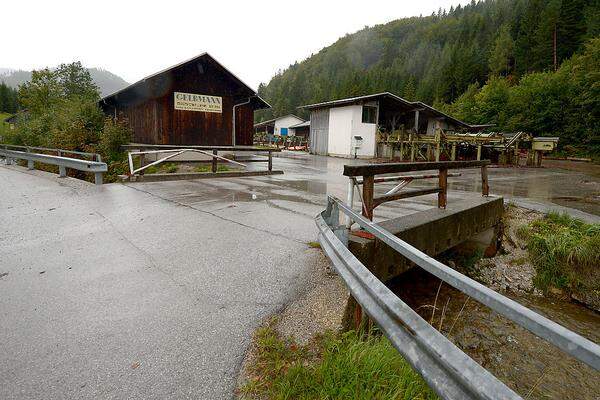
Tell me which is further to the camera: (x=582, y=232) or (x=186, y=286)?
(x=582, y=232)

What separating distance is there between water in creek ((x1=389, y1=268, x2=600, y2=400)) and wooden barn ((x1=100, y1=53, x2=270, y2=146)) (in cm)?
1479

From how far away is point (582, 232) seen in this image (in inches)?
221

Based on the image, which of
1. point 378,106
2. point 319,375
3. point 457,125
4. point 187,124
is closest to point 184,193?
point 319,375

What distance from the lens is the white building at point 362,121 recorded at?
1034 inches

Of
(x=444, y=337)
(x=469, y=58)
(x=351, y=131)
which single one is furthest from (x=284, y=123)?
(x=444, y=337)

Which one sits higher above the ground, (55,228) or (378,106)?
(378,106)

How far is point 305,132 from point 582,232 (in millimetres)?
49963

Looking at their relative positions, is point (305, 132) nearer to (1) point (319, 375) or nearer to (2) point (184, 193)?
(2) point (184, 193)

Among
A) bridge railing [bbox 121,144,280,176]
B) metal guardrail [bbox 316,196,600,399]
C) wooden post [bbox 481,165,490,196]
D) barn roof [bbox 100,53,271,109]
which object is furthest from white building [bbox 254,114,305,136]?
metal guardrail [bbox 316,196,600,399]

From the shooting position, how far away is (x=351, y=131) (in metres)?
26.5

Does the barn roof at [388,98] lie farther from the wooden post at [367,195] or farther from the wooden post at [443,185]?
the wooden post at [367,195]

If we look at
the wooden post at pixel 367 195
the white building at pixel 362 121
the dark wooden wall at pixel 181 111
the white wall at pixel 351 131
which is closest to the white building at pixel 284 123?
the white building at pixel 362 121

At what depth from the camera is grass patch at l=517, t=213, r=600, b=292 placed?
5.13 meters

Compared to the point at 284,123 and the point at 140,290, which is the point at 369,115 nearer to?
the point at 140,290
